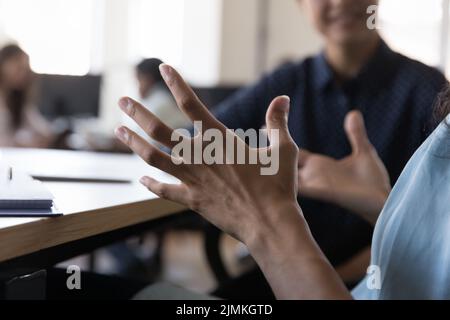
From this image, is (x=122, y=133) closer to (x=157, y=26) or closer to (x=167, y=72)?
(x=167, y=72)

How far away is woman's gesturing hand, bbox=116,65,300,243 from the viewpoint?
48 centimetres

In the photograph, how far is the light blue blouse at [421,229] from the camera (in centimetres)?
54

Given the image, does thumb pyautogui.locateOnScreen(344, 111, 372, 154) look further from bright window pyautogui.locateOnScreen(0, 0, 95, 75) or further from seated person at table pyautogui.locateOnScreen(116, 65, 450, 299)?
bright window pyautogui.locateOnScreen(0, 0, 95, 75)

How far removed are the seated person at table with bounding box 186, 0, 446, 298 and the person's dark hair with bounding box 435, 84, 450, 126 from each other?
2 cm

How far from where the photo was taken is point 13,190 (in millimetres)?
626

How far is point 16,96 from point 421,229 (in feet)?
9.29

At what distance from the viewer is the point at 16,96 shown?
3062 millimetres

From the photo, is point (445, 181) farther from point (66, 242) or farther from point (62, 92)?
point (62, 92)

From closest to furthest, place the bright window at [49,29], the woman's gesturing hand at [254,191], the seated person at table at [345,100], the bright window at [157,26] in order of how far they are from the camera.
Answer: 1. the woman's gesturing hand at [254,191]
2. the seated person at table at [345,100]
3. the bright window at [49,29]
4. the bright window at [157,26]

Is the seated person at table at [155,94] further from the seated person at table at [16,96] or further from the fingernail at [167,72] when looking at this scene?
the fingernail at [167,72]

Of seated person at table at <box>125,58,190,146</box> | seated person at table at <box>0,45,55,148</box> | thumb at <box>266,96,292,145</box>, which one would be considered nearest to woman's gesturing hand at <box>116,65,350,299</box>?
thumb at <box>266,96,292,145</box>

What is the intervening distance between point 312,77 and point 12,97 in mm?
2246

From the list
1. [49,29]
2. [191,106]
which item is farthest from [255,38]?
[191,106]

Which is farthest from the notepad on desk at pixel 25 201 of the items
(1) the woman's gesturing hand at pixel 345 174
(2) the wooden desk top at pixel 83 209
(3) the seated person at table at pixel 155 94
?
(3) the seated person at table at pixel 155 94
